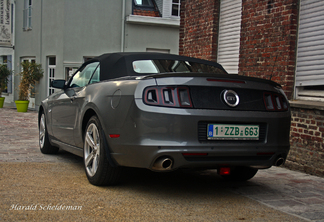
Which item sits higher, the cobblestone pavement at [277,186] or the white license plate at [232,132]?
the white license plate at [232,132]

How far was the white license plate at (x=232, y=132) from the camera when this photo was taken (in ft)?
12.8

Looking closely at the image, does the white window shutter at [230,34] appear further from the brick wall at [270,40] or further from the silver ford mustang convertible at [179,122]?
the silver ford mustang convertible at [179,122]

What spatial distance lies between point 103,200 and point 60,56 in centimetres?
1457

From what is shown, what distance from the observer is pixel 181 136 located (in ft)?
12.5

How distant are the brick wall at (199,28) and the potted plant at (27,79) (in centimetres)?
1016

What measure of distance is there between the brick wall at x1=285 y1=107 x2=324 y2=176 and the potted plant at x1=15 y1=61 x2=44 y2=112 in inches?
555

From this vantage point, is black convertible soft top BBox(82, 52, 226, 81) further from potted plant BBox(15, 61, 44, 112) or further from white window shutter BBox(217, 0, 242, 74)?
potted plant BBox(15, 61, 44, 112)

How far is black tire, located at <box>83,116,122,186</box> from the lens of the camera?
14.2 feet

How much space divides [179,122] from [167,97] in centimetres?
26

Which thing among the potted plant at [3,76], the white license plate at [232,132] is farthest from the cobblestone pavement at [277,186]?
the potted plant at [3,76]

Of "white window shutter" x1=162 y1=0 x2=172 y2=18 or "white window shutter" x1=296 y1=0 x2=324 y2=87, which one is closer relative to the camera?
"white window shutter" x1=296 y1=0 x2=324 y2=87

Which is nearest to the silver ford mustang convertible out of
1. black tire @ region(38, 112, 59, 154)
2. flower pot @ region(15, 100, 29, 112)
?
black tire @ region(38, 112, 59, 154)

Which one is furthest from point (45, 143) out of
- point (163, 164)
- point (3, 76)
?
point (3, 76)

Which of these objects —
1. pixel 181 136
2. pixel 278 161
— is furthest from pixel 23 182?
pixel 278 161
